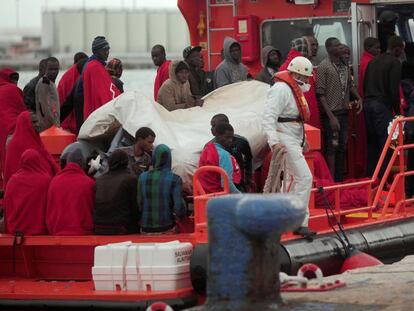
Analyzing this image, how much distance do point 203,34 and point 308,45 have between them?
7.41ft

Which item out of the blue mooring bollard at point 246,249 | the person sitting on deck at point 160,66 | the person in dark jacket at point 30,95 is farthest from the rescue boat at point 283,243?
the blue mooring bollard at point 246,249

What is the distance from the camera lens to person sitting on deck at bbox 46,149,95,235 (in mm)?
10688

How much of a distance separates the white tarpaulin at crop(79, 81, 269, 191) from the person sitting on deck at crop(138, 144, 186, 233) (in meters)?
0.59

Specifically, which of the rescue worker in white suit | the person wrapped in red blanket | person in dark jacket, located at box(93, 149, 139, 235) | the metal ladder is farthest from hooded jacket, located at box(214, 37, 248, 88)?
person in dark jacket, located at box(93, 149, 139, 235)

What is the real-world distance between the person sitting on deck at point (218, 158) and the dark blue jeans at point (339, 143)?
223 centimetres

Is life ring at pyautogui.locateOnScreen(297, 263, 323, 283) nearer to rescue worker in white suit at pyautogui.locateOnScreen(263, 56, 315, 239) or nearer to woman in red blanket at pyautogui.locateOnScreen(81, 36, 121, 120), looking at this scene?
rescue worker in white suit at pyautogui.locateOnScreen(263, 56, 315, 239)

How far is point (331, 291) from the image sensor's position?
8453mm

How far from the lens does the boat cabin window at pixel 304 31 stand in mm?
13867

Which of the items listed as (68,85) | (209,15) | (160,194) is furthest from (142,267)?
(209,15)

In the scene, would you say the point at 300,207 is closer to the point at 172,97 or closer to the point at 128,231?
the point at 128,231

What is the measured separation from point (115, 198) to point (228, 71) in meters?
3.44

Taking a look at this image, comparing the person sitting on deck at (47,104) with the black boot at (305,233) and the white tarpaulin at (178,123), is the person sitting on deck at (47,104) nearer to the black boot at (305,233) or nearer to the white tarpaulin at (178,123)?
the white tarpaulin at (178,123)

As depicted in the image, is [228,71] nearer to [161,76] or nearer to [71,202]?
[161,76]

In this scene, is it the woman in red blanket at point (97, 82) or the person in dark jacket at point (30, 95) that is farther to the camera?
the person in dark jacket at point (30, 95)
